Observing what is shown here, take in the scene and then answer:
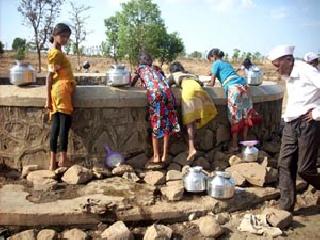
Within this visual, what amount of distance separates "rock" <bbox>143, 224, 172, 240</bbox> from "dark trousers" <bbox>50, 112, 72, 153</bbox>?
5.37 feet

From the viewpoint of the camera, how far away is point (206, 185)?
14.3ft

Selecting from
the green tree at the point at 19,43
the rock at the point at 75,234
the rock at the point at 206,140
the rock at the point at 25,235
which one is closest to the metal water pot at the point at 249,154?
the rock at the point at 206,140

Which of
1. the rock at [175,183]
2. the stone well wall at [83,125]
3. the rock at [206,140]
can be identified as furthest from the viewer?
the rock at [206,140]

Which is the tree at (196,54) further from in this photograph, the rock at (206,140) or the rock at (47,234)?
the rock at (47,234)

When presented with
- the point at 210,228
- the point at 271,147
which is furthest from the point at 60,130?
the point at 271,147

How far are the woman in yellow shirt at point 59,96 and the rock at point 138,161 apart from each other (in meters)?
0.81

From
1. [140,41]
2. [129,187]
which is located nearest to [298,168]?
[129,187]

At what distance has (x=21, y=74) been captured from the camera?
16.6 ft

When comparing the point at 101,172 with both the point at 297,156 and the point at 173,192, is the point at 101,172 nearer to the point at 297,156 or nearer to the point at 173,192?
the point at 173,192

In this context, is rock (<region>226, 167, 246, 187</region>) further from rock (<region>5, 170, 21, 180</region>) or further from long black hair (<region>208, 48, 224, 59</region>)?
rock (<region>5, 170, 21, 180</region>)

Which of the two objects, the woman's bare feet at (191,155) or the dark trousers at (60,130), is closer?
the dark trousers at (60,130)

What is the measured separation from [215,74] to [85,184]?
250 cm

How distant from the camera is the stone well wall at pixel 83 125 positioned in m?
4.95

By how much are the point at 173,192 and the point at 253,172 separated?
3.66 ft
